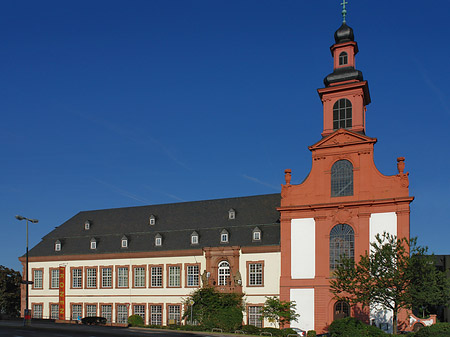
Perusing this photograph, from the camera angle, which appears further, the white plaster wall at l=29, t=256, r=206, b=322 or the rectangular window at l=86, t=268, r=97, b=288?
the rectangular window at l=86, t=268, r=97, b=288

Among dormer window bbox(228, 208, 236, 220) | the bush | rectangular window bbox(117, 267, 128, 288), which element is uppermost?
dormer window bbox(228, 208, 236, 220)

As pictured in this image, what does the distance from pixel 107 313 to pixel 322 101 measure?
33996 millimetres

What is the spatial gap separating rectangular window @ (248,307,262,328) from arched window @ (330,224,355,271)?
919 centimetres

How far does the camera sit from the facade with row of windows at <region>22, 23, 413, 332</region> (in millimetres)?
52344

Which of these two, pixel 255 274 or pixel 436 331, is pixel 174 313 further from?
pixel 436 331

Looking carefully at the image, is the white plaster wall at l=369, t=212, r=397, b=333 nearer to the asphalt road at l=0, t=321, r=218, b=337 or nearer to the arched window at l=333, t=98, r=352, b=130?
the arched window at l=333, t=98, r=352, b=130

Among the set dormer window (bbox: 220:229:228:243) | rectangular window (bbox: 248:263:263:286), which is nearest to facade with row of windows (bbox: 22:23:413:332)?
dormer window (bbox: 220:229:228:243)

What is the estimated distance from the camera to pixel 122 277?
65.2 m

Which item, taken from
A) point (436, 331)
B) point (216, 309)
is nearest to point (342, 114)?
point (216, 309)

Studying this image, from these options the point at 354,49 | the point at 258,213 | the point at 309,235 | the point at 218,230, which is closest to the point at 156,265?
the point at 218,230

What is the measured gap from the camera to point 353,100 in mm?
56125

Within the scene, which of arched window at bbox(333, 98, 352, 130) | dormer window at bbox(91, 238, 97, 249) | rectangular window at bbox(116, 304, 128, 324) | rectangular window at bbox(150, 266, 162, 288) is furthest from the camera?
dormer window at bbox(91, 238, 97, 249)

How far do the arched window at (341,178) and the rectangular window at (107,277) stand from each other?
2822 cm

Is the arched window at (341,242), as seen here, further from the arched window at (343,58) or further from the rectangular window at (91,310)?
the rectangular window at (91,310)
